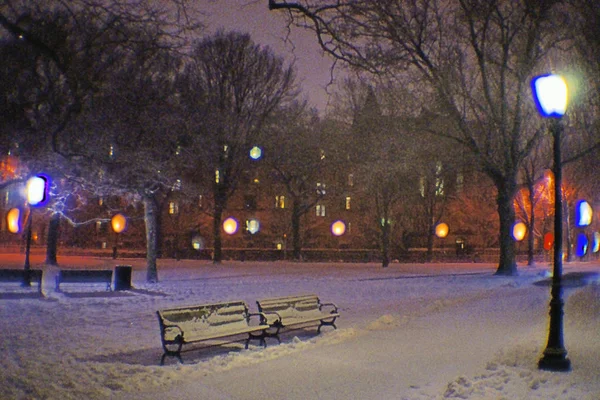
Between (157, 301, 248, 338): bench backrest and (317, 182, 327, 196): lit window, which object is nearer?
(157, 301, 248, 338): bench backrest

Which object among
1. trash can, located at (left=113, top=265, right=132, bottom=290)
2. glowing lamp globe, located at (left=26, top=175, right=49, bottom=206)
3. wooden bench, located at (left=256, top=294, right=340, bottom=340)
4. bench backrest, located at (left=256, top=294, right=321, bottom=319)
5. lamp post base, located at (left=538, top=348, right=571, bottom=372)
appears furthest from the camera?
trash can, located at (left=113, top=265, right=132, bottom=290)

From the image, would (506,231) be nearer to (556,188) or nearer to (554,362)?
(556,188)

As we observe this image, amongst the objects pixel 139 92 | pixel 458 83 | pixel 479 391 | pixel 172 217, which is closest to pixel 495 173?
pixel 458 83

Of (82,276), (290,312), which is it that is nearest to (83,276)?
(82,276)

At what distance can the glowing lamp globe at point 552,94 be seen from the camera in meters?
9.70

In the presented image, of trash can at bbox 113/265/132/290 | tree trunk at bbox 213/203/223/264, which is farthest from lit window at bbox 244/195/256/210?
Answer: trash can at bbox 113/265/132/290

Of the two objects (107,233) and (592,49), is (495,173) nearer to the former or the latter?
(592,49)

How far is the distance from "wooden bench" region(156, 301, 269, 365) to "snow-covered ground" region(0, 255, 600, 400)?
34 centimetres

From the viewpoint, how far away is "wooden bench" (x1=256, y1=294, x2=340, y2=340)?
41.1 ft

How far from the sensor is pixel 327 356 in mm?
10359

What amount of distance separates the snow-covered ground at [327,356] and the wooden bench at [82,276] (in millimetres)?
2521

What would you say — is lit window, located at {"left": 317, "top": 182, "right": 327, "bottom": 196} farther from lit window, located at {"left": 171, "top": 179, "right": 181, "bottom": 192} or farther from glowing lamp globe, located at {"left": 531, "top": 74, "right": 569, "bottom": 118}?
glowing lamp globe, located at {"left": 531, "top": 74, "right": 569, "bottom": 118}

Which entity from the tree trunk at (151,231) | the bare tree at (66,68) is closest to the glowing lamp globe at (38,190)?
the bare tree at (66,68)

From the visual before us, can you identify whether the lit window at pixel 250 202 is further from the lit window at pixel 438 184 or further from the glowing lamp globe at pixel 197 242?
the lit window at pixel 438 184
